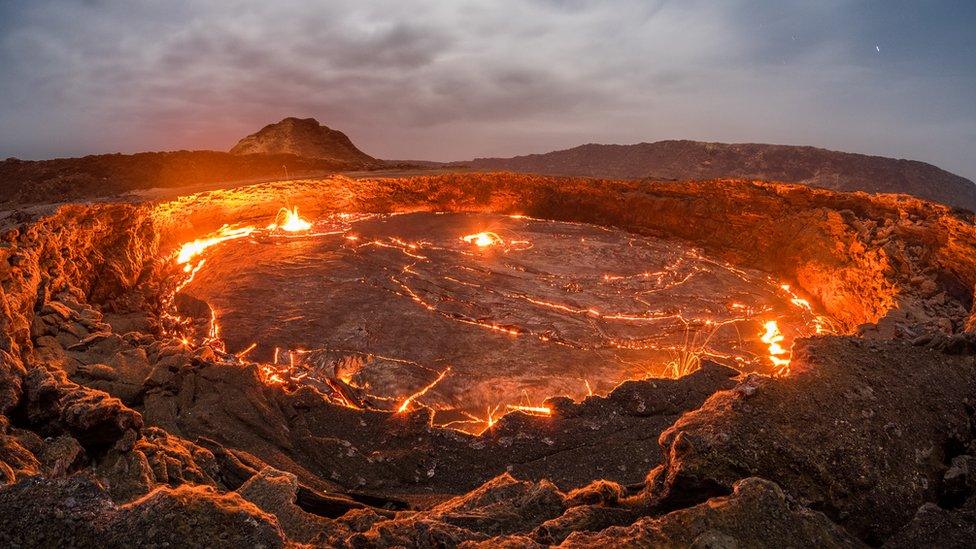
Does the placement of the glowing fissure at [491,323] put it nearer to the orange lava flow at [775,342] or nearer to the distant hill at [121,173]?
the orange lava flow at [775,342]

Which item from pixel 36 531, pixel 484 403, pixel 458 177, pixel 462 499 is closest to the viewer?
pixel 36 531

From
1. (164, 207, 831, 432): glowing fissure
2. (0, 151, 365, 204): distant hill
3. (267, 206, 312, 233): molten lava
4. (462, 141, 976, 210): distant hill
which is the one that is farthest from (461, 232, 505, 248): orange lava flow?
(462, 141, 976, 210): distant hill

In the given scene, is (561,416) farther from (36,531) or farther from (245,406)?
(36,531)

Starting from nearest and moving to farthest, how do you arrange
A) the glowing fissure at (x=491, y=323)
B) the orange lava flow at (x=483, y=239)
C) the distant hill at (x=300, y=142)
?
the glowing fissure at (x=491, y=323) < the orange lava flow at (x=483, y=239) < the distant hill at (x=300, y=142)

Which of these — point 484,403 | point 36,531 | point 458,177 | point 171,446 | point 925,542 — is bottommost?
point 484,403

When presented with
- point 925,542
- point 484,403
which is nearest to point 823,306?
point 484,403

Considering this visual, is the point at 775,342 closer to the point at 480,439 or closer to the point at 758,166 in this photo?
the point at 480,439

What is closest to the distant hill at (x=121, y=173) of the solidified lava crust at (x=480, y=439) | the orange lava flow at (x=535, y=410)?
the solidified lava crust at (x=480, y=439)
